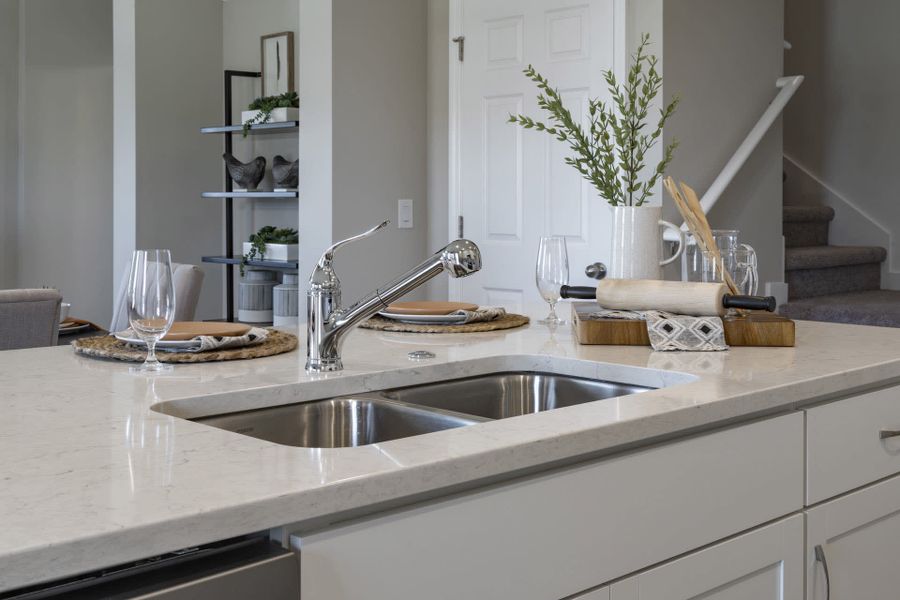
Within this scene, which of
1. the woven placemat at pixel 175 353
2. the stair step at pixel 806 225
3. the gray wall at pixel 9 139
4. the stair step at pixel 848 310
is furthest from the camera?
the gray wall at pixel 9 139

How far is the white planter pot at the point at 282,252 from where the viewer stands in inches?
194

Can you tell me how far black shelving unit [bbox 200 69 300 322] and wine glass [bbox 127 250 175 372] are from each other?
3322mm

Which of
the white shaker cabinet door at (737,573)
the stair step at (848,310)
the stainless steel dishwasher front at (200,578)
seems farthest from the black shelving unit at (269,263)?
the stainless steel dishwasher front at (200,578)

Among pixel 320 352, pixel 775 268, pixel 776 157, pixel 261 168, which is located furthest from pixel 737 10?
pixel 320 352

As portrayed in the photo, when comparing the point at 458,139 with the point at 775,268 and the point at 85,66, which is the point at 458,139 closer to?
the point at 775,268

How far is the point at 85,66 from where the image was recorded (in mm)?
6680

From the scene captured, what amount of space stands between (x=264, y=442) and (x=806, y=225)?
4.93 metres

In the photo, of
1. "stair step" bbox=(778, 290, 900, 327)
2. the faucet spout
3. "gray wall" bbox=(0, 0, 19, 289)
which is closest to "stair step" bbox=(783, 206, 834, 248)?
"stair step" bbox=(778, 290, 900, 327)

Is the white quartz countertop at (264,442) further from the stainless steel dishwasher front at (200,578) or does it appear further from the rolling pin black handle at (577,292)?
the rolling pin black handle at (577,292)

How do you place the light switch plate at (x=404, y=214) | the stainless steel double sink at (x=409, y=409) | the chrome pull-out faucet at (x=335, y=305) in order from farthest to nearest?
the light switch plate at (x=404, y=214) → the chrome pull-out faucet at (x=335, y=305) → the stainless steel double sink at (x=409, y=409)

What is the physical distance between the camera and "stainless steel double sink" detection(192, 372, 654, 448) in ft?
4.69

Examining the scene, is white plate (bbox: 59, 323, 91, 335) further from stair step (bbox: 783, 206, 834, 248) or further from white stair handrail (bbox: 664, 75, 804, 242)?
stair step (bbox: 783, 206, 834, 248)

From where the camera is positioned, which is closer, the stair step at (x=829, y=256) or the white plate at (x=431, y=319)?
the white plate at (x=431, y=319)

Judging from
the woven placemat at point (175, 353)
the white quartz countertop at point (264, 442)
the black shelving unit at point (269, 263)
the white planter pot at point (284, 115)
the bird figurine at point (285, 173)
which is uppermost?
the white planter pot at point (284, 115)
